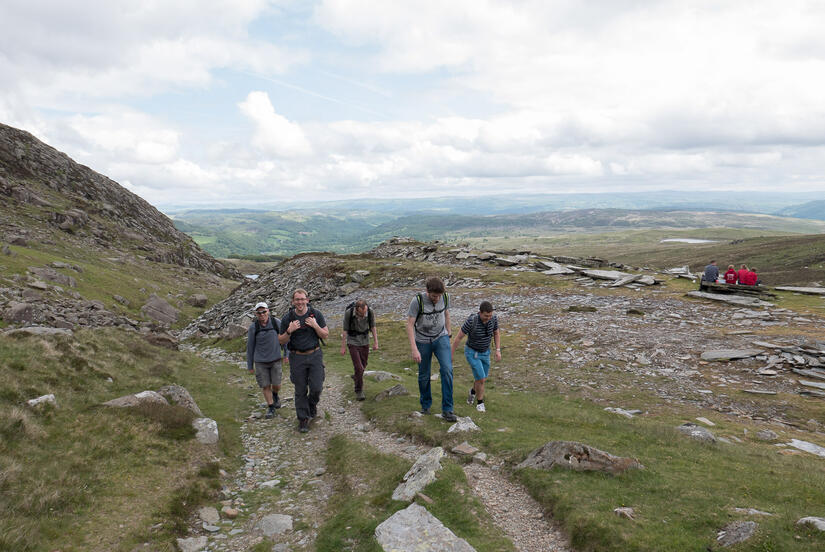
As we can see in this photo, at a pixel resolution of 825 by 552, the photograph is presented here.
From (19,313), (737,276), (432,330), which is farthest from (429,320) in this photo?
(737,276)

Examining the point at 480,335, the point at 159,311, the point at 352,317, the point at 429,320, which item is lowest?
the point at 159,311

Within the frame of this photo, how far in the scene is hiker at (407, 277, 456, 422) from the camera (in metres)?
12.7

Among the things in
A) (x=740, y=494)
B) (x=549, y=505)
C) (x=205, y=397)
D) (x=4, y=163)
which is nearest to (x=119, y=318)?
(x=205, y=397)

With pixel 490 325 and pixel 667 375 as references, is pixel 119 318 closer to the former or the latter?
pixel 490 325

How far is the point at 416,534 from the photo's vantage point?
7.61m

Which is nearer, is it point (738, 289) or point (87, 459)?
point (87, 459)

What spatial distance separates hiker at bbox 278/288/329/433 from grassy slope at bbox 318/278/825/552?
9.33ft

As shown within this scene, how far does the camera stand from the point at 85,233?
8738 centimetres

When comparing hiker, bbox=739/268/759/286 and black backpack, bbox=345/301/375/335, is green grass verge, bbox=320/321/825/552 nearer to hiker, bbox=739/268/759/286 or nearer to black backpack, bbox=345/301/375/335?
black backpack, bbox=345/301/375/335

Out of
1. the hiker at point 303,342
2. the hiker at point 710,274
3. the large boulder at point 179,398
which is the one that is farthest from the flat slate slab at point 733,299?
the large boulder at point 179,398

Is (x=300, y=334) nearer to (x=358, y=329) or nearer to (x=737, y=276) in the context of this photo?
(x=358, y=329)

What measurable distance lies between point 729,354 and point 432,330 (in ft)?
59.4

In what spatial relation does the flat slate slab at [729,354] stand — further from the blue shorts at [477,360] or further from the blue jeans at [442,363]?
the blue jeans at [442,363]

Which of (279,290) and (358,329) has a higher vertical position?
(358,329)
